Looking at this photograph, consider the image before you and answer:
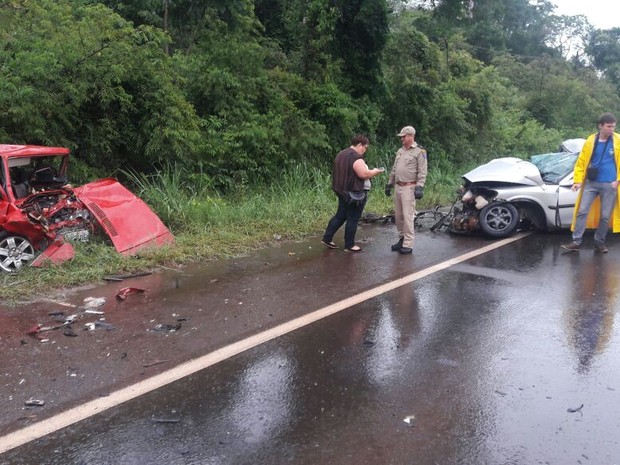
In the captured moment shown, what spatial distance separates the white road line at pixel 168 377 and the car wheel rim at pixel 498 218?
10.9 feet

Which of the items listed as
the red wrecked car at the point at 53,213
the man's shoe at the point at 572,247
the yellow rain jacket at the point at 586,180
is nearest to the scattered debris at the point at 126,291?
the red wrecked car at the point at 53,213

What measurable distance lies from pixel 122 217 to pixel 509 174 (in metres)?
6.13

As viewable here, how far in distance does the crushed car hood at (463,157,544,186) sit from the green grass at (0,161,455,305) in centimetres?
241

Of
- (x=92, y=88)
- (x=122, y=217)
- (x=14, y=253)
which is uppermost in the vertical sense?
(x=92, y=88)

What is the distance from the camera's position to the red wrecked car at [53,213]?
6.76 m

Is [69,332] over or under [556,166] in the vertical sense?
under

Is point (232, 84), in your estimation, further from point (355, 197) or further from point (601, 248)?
point (601, 248)

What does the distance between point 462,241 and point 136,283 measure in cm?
519

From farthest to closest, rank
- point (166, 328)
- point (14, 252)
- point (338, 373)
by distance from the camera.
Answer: point (14, 252) → point (166, 328) → point (338, 373)

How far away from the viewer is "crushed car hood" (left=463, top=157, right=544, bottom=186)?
9281 mm

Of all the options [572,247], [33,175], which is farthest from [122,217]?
[572,247]

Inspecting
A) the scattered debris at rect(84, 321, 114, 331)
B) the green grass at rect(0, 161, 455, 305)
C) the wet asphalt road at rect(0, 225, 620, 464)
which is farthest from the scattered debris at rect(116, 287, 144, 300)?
the scattered debris at rect(84, 321, 114, 331)

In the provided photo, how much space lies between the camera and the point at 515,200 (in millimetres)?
9258

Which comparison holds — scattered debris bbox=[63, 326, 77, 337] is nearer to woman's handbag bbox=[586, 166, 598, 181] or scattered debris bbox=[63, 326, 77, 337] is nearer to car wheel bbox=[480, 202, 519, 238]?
car wheel bbox=[480, 202, 519, 238]
